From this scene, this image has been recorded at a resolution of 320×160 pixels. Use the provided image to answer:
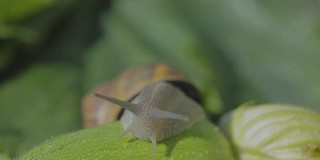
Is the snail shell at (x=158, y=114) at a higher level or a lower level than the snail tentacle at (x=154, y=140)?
higher

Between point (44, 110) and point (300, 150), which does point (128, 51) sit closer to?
point (44, 110)

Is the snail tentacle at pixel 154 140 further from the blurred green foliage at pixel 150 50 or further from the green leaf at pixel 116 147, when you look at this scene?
the blurred green foliage at pixel 150 50

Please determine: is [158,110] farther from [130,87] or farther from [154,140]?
[130,87]

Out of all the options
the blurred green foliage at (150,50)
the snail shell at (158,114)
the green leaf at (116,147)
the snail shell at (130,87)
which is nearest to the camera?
the green leaf at (116,147)

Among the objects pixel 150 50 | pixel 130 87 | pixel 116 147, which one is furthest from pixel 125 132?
pixel 150 50

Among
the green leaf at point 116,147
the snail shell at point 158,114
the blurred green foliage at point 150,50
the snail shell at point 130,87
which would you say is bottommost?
the green leaf at point 116,147

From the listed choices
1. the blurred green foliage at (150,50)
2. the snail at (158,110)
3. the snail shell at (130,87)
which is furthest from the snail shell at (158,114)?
the blurred green foliage at (150,50)

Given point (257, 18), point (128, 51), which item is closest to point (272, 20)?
point (257, 18)
